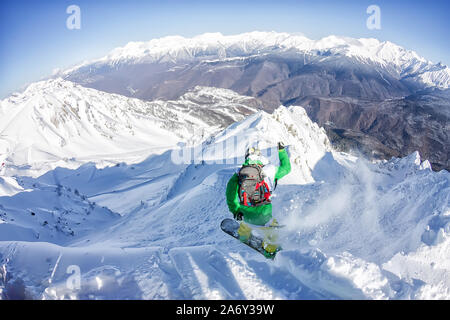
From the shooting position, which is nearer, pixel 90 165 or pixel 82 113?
pixel 90 165

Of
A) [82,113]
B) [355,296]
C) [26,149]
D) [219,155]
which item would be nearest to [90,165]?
[26,149]

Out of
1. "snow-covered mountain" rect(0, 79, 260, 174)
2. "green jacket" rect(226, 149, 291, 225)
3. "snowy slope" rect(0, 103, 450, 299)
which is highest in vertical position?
"green jacket" rect(226, 149, 291, 225)

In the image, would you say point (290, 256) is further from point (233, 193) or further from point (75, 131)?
point (75, 131)

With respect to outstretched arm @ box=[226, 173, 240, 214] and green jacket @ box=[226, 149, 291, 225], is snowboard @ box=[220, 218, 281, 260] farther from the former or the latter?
outstretched arm @ box=[226, 173, 240, 214]

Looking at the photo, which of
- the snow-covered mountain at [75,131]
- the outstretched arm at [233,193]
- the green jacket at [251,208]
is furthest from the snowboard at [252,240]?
the snow-covered mountain at [75,131]

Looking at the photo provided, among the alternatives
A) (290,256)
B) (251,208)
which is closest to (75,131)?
(251,208)

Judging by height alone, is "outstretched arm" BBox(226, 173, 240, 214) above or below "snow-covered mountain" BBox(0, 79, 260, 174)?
above

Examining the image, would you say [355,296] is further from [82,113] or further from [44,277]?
[82,113]

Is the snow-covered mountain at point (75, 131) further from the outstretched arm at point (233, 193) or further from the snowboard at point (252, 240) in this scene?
the outstretched arm at point (233, 193)

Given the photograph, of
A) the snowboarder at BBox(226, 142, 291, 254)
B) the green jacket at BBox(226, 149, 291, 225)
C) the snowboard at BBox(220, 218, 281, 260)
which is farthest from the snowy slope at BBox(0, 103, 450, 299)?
the green jacket at BBox(226, 149, 291, 225)
